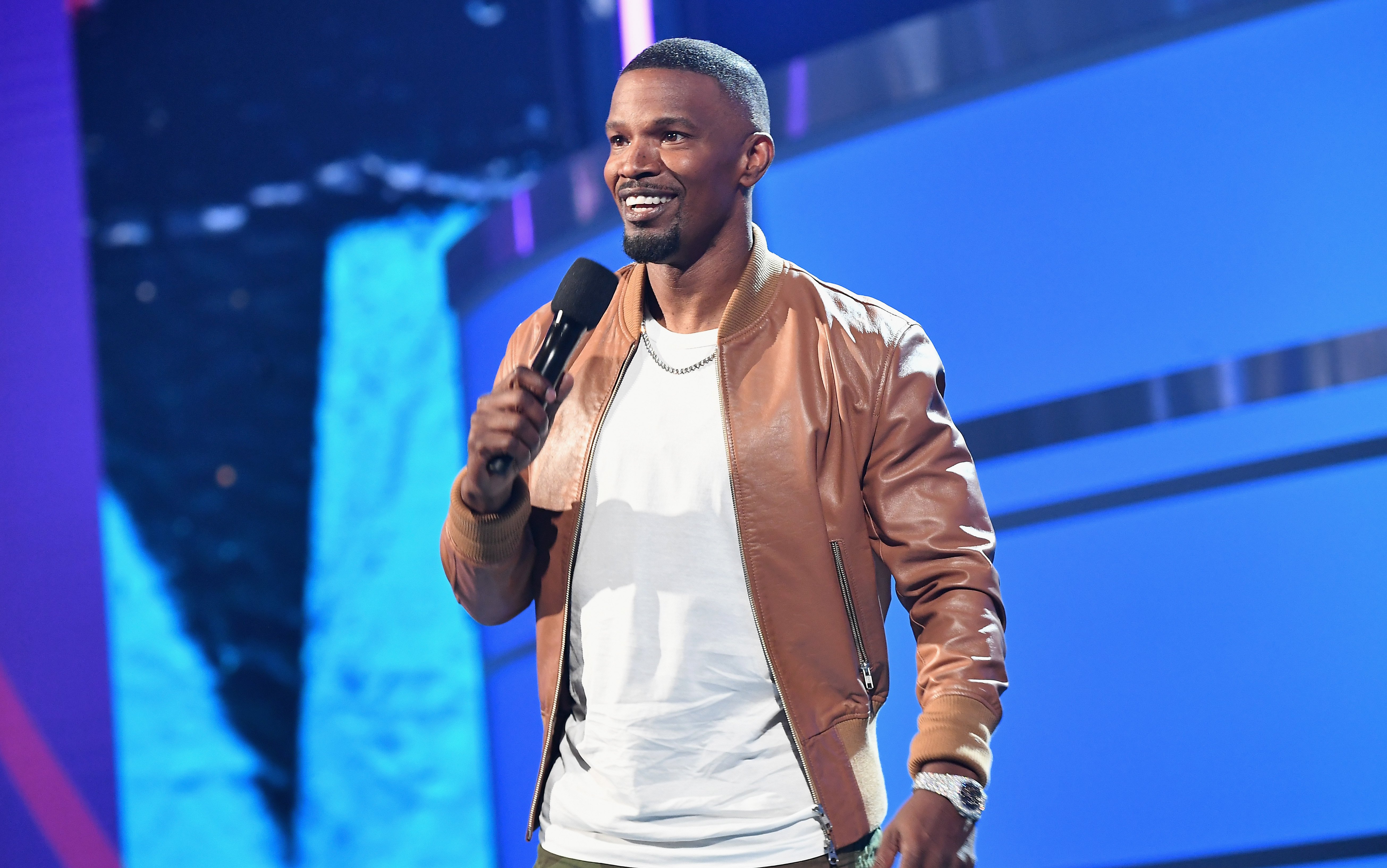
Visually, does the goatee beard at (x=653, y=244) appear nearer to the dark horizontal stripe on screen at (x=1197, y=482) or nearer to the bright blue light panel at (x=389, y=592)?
the dark horizontal stripe on screen at (x=1197, y=482)

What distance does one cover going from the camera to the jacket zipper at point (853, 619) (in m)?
1.50

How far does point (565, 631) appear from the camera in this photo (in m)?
1.57

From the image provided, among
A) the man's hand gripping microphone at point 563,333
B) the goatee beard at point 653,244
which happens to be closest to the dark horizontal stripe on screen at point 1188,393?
the goatee beard at point 653,244

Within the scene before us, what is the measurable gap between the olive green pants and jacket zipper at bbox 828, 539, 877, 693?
183mm

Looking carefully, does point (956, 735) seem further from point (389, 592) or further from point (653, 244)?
point (389, 592)

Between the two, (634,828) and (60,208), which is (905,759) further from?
(60,208)

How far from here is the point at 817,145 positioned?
92.7 inches

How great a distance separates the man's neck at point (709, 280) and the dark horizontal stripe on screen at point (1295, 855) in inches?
50.1

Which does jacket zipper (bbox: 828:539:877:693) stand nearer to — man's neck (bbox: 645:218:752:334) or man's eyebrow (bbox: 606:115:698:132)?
man's neck (bbox: 645:218:752:334)

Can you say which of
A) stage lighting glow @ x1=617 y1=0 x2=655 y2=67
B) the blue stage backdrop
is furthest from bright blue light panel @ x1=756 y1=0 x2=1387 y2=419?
stage lighting glow @ x1=617 y1=0 x2=655 y2=67

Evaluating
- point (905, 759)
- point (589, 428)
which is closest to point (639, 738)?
point (589, 428)

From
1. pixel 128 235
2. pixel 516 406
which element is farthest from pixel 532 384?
pixel 128 235

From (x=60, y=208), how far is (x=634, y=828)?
11.2 ft

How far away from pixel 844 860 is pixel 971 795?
8.4 inches
